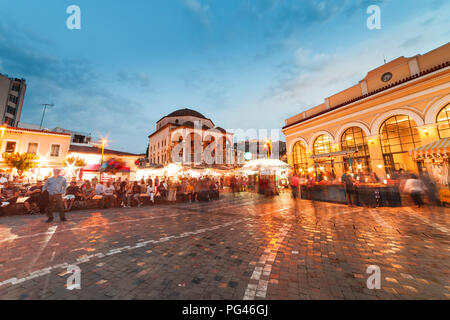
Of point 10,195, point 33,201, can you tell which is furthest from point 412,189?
point 10,195

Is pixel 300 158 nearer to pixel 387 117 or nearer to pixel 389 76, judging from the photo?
pixel 387 117

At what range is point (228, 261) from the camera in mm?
3395

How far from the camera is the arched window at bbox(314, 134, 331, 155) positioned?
17391 mm

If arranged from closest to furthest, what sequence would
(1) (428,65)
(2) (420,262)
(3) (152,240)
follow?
(2) (420,262) < (3) (152,240) < (1) (428,65)

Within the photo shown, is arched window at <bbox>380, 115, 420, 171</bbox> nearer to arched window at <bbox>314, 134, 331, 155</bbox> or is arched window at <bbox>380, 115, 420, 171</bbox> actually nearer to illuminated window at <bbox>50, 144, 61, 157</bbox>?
arched window at <bbox>314, 134, 331, 155</bbox>

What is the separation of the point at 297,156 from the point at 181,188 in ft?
47.1

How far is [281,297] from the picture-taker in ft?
7.68

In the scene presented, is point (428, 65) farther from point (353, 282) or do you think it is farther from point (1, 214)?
point (1, 214)

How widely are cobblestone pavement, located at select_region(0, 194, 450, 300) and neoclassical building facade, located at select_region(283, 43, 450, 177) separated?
914 centimetres

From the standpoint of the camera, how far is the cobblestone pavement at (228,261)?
246 centimetres

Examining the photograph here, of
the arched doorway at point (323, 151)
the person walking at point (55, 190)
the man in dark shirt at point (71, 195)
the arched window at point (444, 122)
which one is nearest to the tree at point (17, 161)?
the man in dark shirt at point (71, 195)

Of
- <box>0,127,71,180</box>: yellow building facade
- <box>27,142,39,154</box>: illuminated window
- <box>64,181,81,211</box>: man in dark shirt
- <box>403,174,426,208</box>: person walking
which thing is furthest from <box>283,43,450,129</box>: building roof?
<box>27,142,39,154</box>: illuminated window

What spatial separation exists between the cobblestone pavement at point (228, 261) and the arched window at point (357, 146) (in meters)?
10.5
